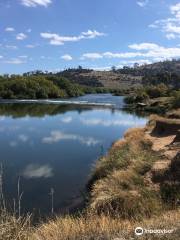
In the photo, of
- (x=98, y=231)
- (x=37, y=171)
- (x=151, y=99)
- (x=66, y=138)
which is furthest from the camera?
(x=151, y=99)

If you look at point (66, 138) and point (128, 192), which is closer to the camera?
point (128, 192)

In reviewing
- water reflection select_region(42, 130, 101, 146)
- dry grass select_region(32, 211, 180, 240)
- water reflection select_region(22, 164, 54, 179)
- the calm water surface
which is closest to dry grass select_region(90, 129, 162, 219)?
dry grass select_region(32, 211, 180, 240)

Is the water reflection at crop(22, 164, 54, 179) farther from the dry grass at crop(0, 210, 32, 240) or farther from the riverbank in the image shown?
the dry grass at crop(0, 210, 32, 240)

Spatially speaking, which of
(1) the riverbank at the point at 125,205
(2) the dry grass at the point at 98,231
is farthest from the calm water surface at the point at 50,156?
(2) the dry grass at the point at 98,231

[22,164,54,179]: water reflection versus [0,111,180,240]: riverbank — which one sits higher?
[0,111,180,240]: riverbank

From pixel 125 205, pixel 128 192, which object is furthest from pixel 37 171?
pixel 125 205

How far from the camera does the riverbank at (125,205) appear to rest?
802 cm

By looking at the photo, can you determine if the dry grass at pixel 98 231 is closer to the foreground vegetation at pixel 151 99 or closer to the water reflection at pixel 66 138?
the water reflection at pixel 66 138

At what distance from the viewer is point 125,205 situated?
13945 millimetres

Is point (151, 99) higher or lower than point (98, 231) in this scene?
lower

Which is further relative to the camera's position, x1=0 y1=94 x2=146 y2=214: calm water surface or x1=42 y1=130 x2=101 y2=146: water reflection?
x1=42 y1=130 x2=101 y2=146: water reflection

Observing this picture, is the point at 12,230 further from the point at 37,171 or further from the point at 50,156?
the point at 50,156

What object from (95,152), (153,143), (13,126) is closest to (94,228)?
(153,143)

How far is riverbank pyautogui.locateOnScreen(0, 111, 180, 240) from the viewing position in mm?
8016
